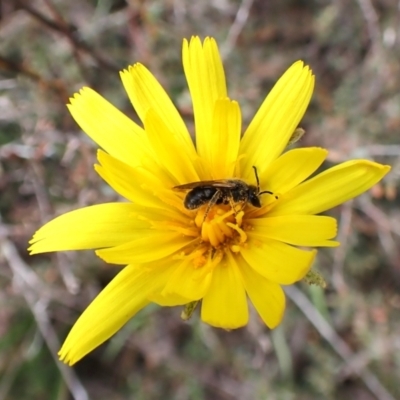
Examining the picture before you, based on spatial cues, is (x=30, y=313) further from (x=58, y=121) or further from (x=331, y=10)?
(x=331, y=10)

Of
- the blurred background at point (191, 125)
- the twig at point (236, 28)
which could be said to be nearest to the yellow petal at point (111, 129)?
the blurred background at point (191, 125)

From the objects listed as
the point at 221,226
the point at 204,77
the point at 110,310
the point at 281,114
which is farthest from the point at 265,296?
the point at 204,77

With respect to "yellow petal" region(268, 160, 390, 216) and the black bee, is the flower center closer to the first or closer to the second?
the black bee

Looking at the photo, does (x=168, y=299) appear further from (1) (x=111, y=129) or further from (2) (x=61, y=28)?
(2) (x=61, y=28)

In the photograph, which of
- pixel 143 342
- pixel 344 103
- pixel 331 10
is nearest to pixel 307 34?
pixel 331 10

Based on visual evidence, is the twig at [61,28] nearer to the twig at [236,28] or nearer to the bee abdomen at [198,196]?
the twig at [236,28]
